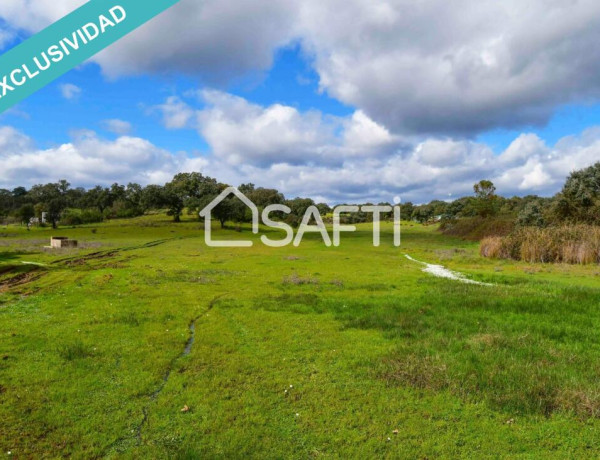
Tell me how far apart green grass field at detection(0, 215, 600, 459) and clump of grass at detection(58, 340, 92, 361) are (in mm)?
56

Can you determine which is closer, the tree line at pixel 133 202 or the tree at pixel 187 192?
the tree line at pixel 133 202

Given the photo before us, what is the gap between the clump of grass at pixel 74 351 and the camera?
9.50m

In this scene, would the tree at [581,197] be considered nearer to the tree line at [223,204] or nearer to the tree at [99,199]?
the tree line at [223,204]

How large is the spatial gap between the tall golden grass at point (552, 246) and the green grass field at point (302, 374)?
562 inches

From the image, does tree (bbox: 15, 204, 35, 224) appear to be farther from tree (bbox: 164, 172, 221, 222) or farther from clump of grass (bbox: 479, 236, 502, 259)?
clump of grass (bbox: 479, 236, 502, 259)

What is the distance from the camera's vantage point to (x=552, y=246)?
96.1ft

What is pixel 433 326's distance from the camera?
12.1 meters

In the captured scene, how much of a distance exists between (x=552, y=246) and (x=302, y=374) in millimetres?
29643

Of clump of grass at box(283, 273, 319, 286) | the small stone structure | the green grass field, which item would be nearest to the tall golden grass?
the green grass field

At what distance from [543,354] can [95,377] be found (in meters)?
11.8

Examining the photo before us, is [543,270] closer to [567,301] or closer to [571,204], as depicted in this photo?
[567,301]

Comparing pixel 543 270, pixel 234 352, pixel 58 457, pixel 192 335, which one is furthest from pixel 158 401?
pixel 543 270

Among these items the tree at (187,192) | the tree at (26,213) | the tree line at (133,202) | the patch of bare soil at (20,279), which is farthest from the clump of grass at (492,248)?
→ the tree at (26,213)

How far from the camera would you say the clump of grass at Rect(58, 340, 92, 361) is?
950 cm
